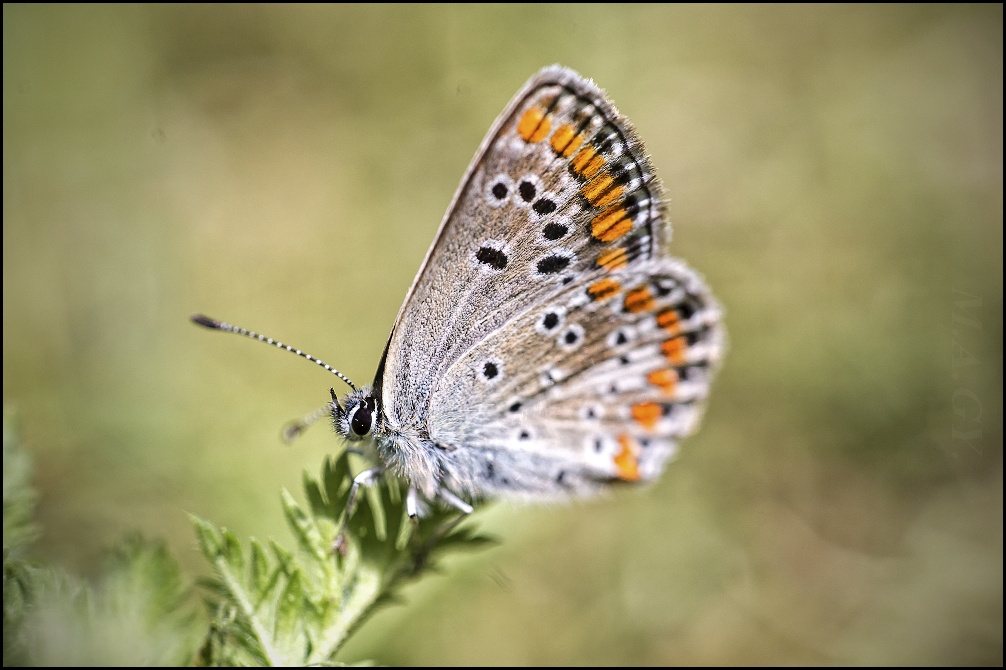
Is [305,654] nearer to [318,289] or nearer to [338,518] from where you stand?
[338,518]

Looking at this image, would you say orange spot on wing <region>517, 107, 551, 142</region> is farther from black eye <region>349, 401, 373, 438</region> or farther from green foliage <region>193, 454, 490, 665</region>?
green foliage <region>193, 454, 490, 665</region>

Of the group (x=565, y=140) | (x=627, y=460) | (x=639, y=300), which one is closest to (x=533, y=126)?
(x=565, y=140)

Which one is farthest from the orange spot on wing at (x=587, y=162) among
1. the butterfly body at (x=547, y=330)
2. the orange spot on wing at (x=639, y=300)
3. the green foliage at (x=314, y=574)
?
the green foliage at (x=314, y=574)

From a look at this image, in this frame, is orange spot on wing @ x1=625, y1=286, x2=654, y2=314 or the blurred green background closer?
orange spot on wing @ x1=625, y1=286, x2=654, y2=314

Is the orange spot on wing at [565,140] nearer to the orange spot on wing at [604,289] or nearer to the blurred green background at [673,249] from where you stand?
the orange spot on wing at [604,289]

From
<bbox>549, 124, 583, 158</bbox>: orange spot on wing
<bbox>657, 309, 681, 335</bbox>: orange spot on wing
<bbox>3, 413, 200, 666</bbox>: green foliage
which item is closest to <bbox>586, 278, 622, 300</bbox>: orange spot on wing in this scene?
<bbox>657, 309, 681, 335</bbox>: orange spot on wing

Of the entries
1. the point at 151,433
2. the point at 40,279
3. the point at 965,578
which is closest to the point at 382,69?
the point at 40,279
